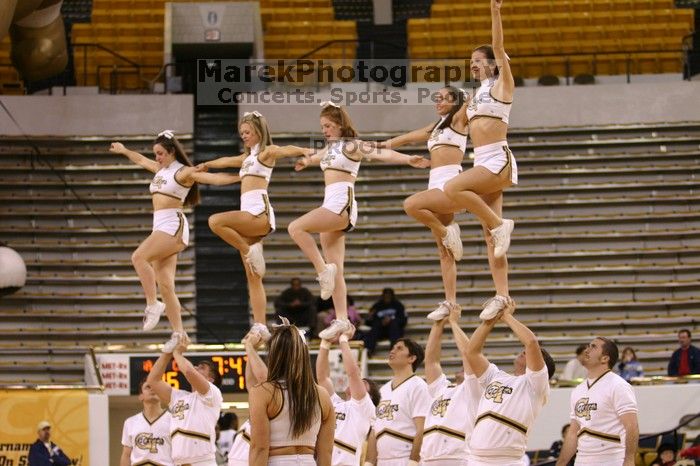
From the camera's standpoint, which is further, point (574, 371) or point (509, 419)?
point (574, 371)

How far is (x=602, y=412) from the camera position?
851cm

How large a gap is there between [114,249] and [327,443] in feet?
37.0

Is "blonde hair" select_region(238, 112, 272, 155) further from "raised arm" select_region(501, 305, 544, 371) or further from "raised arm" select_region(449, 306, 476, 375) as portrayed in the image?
"raised arm" select_region(501, 305, 544, 371)

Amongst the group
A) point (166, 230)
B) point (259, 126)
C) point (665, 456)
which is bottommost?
point (665, 456)

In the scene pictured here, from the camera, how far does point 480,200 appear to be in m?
8.38

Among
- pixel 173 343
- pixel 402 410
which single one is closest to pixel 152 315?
pixel 173 343

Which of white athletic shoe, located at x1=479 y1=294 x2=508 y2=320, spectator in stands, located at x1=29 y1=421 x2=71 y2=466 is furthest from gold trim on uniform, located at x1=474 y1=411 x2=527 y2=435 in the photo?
spectator in stands, located at x1=29 y1=421 x2=71 y2=466

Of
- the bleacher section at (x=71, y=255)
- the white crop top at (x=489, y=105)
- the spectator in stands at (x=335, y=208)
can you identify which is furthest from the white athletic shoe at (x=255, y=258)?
the bleacher section at (x=71, y=255)

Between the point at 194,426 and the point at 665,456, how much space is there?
13.8ft

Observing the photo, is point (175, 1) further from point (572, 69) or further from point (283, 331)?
point (283, 331)

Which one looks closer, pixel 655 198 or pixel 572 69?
pixel 655 198

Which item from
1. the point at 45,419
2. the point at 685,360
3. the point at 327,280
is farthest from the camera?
the point at 685,360

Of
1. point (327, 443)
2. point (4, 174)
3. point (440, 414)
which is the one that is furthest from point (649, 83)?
point (327, 443)

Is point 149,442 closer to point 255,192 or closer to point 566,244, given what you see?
point 255,192
